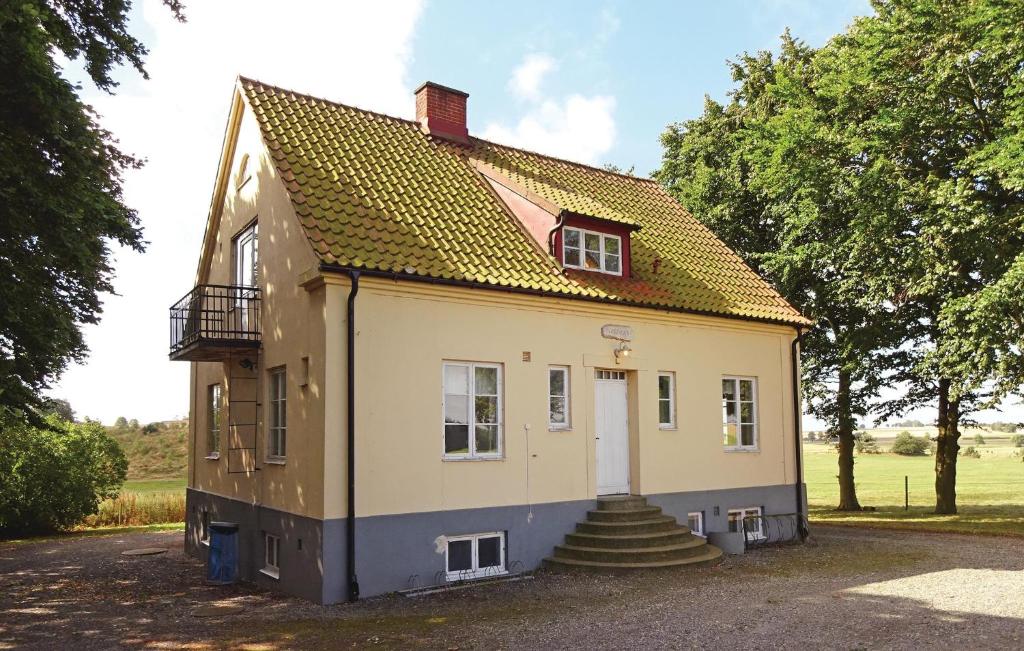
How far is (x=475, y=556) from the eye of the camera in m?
12.7

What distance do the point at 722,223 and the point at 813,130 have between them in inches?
215

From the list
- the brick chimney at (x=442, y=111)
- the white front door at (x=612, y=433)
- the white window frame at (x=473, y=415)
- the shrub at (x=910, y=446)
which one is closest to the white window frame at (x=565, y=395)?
the white front door at (x=612, y=433)

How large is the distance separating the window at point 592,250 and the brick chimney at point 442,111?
4282 mm

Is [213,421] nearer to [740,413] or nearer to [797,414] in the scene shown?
[740,413]

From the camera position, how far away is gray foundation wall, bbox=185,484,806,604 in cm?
1126

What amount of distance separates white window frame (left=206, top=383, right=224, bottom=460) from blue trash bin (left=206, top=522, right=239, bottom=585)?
2851mm

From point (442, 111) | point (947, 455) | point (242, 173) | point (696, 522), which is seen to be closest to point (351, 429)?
point (242, 173)

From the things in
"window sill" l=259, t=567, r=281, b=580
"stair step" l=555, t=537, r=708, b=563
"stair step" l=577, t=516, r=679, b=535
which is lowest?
"window sill" l=259, t=567, r=281, b=580

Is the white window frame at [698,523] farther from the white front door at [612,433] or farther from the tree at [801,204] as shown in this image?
the tree at [801,204]

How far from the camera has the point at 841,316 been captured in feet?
83.4

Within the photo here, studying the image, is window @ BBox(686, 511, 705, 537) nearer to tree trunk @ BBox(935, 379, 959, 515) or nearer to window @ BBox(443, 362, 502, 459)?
window @ BBox(443, 362, 502, 459)

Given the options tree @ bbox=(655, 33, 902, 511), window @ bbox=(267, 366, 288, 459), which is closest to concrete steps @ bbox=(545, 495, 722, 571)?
window @ bbox=(267, 366, 288, 459)

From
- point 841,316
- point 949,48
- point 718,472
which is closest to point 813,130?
point 949,48

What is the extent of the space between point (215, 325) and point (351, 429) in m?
5.22
